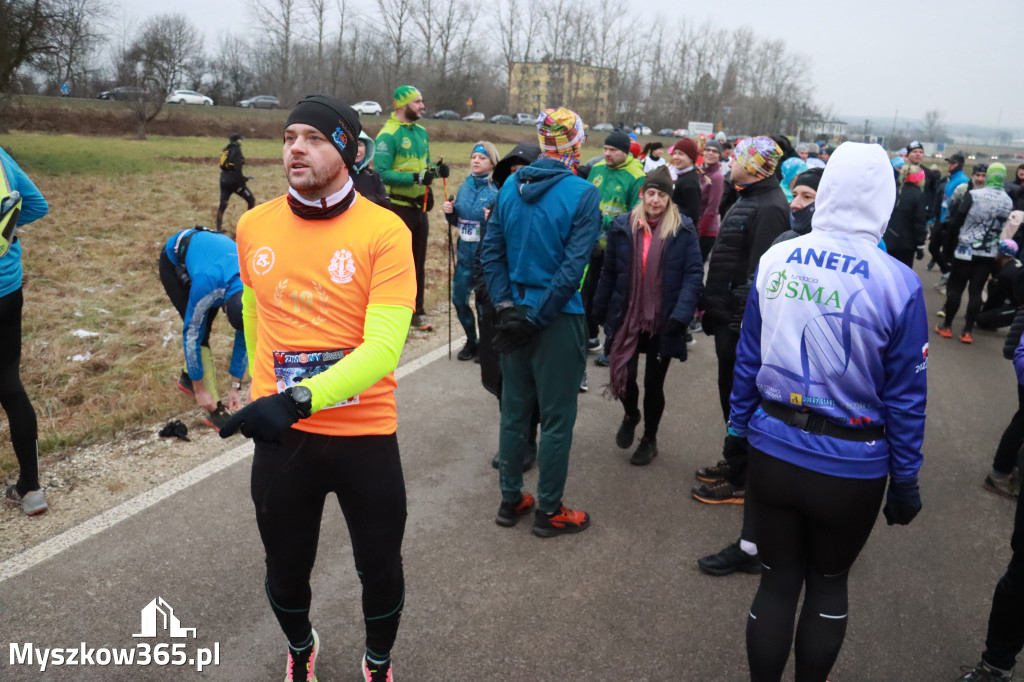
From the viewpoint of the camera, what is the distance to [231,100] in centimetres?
6181

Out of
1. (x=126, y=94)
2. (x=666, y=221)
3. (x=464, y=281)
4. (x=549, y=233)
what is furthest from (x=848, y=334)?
(x=126, y=94)

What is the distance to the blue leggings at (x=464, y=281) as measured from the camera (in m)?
6.36

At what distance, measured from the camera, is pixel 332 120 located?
231 centimetres

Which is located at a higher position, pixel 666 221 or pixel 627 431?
pixel 666 221

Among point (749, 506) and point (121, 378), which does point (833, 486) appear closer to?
point (749, 506)

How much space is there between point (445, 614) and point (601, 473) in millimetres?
1820

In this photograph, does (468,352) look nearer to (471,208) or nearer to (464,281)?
(464,281)

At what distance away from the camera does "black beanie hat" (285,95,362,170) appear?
227cm

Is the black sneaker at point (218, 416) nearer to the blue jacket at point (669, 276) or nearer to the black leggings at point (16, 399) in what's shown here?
the black leggings at point (16, 399)

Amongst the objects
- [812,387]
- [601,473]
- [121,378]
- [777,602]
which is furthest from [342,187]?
[121,378]

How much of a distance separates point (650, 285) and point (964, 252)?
600cm

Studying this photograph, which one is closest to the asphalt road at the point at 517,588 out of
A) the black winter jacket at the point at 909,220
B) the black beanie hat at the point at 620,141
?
the black beanie hat at the point at 620,141

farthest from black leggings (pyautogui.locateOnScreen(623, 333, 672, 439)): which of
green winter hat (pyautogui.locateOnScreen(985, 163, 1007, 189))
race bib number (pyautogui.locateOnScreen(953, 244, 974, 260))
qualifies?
green winter hat (pyautogui.locateOnScreen(985, 163, 1007, 189))

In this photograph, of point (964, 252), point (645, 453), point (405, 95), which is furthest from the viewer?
point (964, 252)
